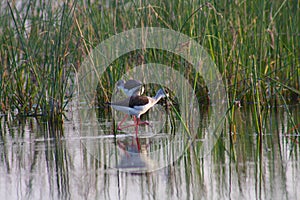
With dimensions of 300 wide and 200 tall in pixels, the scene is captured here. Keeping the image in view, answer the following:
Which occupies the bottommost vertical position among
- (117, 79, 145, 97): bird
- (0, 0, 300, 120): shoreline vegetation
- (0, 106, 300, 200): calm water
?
(0, 106, 300, 200): calm water

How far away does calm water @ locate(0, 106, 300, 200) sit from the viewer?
4.78m

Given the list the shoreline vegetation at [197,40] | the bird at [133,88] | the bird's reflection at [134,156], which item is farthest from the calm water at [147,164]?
the bird at [133,88]

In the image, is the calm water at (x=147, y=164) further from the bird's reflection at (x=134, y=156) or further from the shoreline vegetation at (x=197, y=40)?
the shoreline vegetation at (x=197, y=40)

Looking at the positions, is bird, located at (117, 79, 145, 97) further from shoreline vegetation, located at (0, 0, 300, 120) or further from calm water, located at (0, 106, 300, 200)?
calm water, located at (0, 106, 300, 200)

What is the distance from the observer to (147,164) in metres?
5.62

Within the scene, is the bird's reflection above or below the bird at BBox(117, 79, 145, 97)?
below

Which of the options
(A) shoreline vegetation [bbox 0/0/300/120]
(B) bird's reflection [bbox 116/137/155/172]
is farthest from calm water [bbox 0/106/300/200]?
(A) shoreline vegetation [bbox 0/0/300/120]

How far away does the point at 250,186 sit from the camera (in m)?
4.75

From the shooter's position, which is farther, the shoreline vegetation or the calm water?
the shoreline vegetation

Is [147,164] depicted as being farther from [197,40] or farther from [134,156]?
[197,40]

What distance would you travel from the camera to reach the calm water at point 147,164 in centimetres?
478

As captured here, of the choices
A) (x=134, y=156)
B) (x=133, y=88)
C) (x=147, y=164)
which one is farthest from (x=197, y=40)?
(x=147, y=164)

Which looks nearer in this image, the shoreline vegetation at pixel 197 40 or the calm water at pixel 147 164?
the calm water at pixel 147 164

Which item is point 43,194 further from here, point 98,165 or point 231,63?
point 231,63
